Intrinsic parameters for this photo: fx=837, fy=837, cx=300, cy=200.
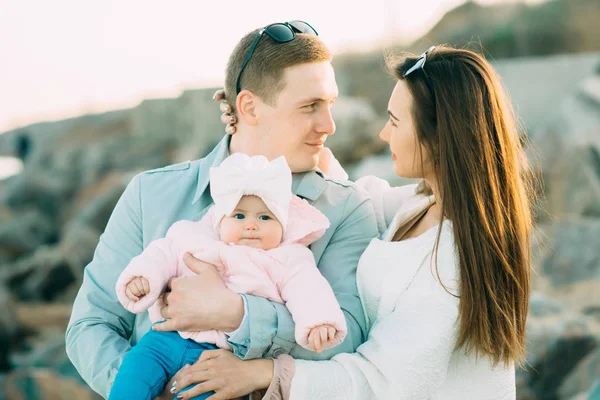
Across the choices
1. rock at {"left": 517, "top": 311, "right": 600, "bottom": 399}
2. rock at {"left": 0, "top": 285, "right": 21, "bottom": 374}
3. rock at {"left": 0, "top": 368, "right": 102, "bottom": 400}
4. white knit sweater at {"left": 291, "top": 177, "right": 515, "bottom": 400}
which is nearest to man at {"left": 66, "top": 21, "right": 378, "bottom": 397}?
white knit sweater at {"left": 291, "top": 177, "right": 515, "bottom": 400}

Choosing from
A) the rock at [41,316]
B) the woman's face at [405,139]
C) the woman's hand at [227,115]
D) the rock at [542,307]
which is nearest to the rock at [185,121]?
the rock at [41,316]

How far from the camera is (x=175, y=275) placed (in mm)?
3049

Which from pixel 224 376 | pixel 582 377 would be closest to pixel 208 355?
pixel 224 376

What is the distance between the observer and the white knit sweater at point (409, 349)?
114 inches

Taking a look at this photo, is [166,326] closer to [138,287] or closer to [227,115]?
[138,287]

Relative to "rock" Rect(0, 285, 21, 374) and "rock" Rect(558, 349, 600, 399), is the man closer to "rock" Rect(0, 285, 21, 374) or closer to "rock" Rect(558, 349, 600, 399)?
"rock" Rect(558, 349, 600, 399)

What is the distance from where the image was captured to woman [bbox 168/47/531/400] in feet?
9.45

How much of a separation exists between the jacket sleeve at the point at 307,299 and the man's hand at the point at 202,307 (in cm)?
18

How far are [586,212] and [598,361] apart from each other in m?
3.16

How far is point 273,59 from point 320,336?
1328 mm

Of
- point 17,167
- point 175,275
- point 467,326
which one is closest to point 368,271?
point 467,326

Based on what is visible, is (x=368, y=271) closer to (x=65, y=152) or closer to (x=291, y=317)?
(x=291, y=317)

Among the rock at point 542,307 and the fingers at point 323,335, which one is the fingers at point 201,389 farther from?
the rock at point 542,307

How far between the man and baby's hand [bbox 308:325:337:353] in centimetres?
31
